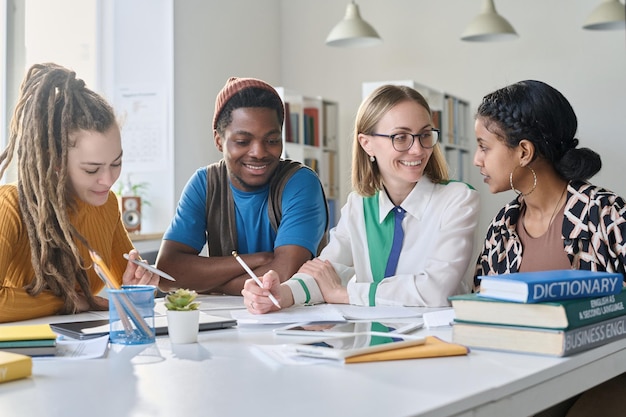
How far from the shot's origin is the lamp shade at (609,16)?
17.2ft

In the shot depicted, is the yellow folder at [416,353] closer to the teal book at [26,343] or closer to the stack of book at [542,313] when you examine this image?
the stack of book at [542,313]

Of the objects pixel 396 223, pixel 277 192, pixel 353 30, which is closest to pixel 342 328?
pixel 396 223

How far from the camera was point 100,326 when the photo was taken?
1631 millimetres

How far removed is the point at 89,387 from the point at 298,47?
21.8 feet

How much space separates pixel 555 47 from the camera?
6438 mm

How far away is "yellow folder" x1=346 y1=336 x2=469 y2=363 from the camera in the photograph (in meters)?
1.29

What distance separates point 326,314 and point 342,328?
260 millimetres

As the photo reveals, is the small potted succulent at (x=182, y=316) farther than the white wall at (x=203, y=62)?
No

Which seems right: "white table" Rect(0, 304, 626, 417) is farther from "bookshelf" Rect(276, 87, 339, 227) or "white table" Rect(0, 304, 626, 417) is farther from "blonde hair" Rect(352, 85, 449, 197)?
"bookshelf" Rect(276, 87, 339, 227)

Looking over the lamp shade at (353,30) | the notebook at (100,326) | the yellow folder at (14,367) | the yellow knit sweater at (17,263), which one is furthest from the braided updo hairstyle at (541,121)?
the lamp shade at (353,30)

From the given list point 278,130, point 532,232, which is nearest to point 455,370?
point 532,232

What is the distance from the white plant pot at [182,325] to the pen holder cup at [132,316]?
0.15 ft

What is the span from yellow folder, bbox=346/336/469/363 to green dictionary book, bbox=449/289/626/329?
77mm

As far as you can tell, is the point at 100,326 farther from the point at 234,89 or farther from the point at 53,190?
the point at 234,89
